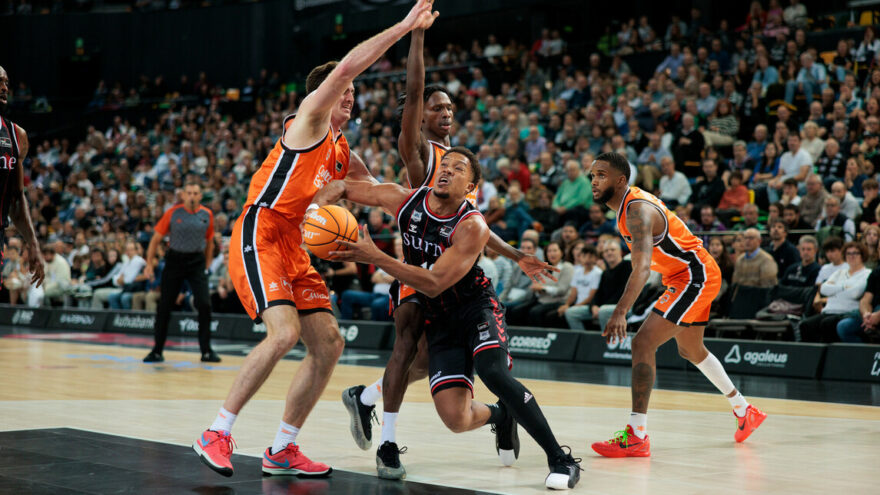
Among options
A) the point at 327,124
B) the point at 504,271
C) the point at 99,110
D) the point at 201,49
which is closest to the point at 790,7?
the point at 504,271

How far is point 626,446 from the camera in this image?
5.78 m

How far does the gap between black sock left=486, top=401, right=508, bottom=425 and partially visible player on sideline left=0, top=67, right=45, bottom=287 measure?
2861mm

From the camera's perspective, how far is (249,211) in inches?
204

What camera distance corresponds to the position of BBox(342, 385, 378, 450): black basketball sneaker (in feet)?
18.5

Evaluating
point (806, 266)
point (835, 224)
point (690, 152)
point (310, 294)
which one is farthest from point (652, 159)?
point (310, 294)

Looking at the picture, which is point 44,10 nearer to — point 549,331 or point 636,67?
point 636,67

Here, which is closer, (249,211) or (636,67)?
(249,211)

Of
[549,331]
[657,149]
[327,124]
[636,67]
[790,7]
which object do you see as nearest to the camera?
[327,124]

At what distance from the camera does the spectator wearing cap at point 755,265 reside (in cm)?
1123

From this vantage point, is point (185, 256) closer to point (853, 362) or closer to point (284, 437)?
point (284, 437)

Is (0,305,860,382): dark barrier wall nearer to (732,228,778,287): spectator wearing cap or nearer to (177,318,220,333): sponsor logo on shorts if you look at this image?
(177,318,220,333): sponsor logo on shorts

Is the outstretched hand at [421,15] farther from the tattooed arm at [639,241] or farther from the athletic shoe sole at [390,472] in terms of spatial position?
the athletic shoe sole at [390,472]

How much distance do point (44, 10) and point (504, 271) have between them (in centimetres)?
2412

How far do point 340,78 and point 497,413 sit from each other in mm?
1992
